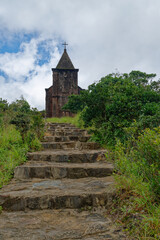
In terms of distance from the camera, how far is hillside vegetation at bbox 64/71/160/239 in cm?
195

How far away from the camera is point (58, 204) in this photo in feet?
8.36

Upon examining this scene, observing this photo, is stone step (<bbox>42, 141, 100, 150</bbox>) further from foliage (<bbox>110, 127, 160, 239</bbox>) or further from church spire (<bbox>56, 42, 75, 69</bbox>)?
church spire (<bbox>56, 42, 75, 69</bbox>)

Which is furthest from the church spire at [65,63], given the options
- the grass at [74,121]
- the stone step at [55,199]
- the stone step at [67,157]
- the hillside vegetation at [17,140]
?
the stone step at [55,199]

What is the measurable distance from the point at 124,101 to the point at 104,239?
13.9 feet

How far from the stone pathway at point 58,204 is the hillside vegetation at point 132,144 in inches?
9.1

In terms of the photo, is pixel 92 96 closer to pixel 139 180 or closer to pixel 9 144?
pixel 9 144

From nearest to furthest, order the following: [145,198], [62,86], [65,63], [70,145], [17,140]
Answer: [145,198], [17,140], [70,145], [62,86], [65,63]

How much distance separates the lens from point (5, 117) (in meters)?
6.95

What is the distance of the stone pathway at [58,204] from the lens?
1.89 m

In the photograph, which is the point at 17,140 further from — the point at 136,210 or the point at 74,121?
the point at 74,121

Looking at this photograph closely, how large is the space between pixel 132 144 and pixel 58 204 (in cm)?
257

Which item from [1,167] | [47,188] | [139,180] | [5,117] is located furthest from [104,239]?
[5,117]

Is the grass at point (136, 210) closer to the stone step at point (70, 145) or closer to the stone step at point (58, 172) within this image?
the stone step at point (58, 172)

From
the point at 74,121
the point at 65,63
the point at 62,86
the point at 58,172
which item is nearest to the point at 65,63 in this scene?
the point at 65,63
